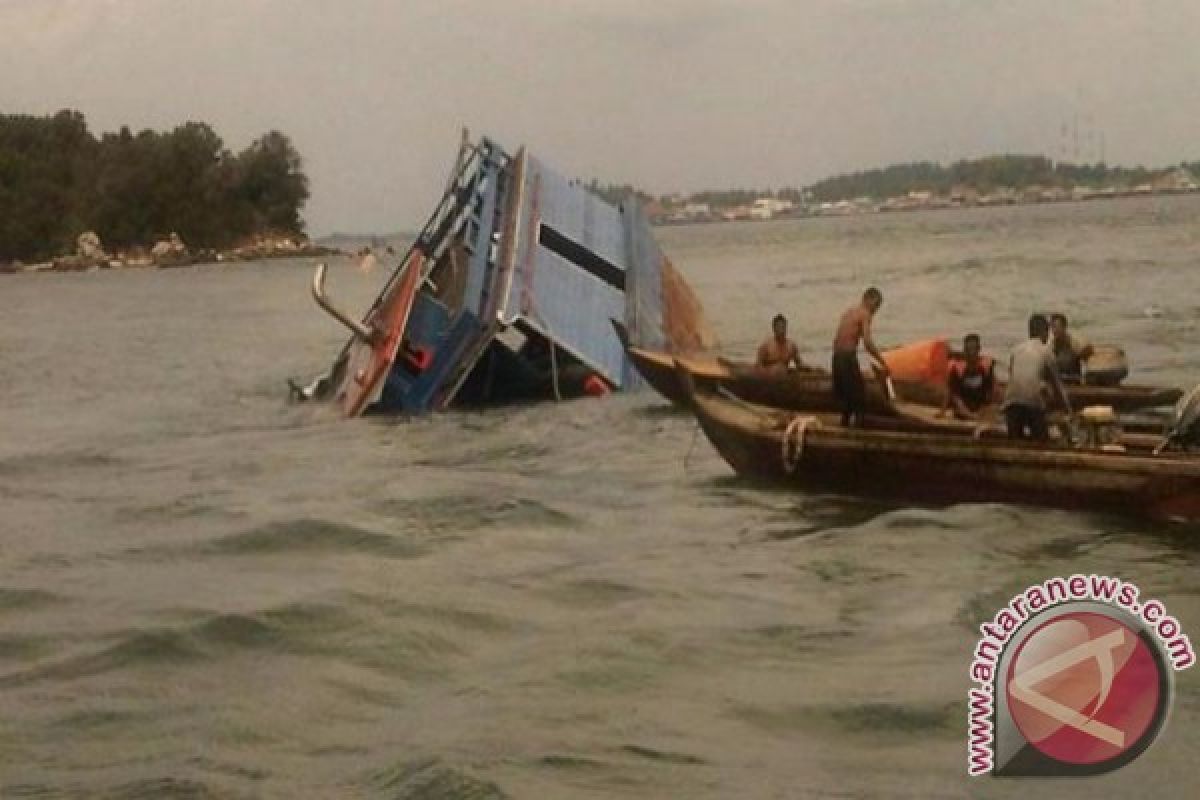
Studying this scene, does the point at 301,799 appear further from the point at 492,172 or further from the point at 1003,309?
the point at 1003,309

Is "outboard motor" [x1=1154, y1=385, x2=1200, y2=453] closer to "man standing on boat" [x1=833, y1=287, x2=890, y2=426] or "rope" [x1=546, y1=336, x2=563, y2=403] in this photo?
"man standing on boat" [x1=833, y1=287, x2=890, y2=426]

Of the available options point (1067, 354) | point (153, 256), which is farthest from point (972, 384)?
point (153, 256)

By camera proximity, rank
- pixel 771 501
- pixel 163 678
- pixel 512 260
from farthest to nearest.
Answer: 1. pixel 512 260
2. pixel 771 501
3. pixel 163 678

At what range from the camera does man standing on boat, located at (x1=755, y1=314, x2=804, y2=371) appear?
20.2 m

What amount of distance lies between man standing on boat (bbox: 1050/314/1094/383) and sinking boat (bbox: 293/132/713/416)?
294 inches

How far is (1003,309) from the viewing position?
42500 mm

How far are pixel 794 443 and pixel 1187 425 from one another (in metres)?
3.80

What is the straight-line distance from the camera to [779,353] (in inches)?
800

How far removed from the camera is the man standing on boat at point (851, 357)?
1611cm

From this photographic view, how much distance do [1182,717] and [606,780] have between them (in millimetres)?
3120

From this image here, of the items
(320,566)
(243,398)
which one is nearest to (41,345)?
(243,398)

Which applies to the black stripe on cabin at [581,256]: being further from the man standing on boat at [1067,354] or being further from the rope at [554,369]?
the man standing on boat at [1067,354]

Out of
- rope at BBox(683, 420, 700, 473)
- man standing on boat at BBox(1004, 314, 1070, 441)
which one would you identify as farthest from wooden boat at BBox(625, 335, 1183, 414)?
man standing on boat at BBox(1004, 314, 1070, 441)

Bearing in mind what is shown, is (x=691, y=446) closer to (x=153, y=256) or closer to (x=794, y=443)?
(x=794, y=443)
